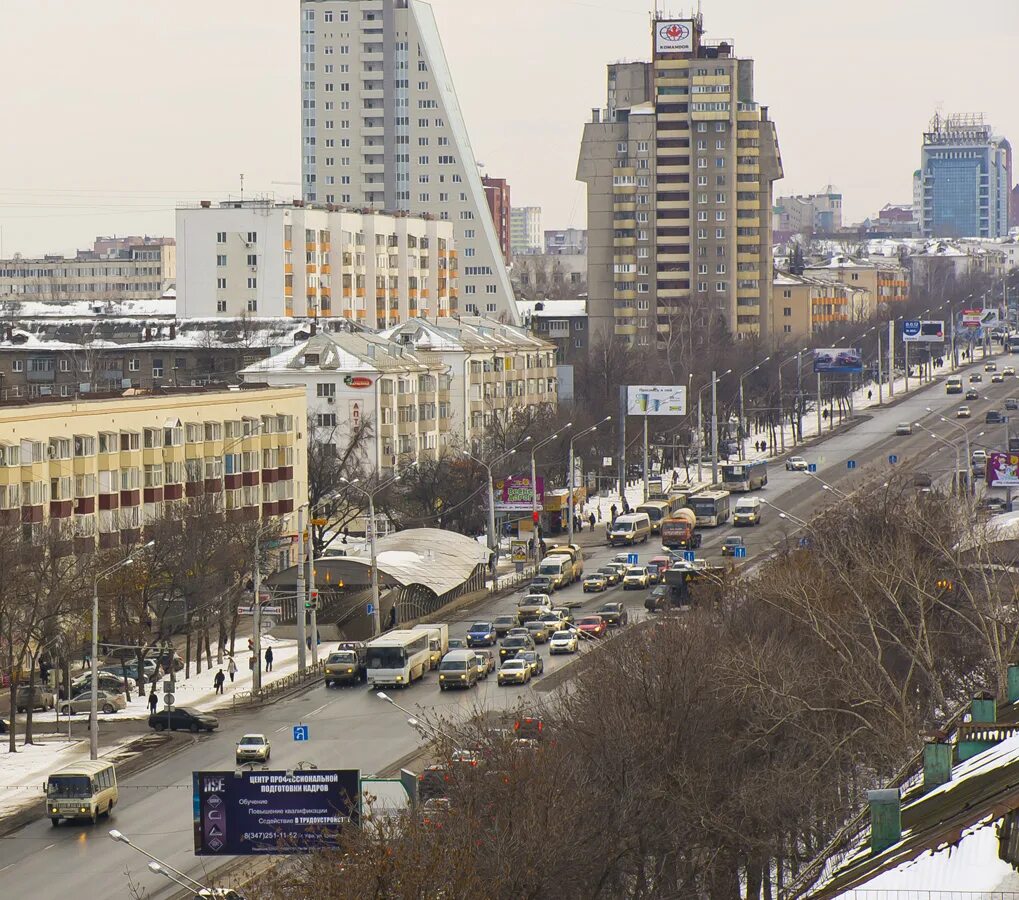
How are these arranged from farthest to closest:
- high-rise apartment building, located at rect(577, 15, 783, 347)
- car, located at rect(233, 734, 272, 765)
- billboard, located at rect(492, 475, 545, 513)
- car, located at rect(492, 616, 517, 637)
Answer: high-rise apartment building, located at rect(577, 15, 783, 347)
billboard, located at rect(492, 475, 545, 513)
car, located at rect(492, 616, 517, 637)
car, located at rect(233, 734, 272, 765)

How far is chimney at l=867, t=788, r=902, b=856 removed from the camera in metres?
23.6

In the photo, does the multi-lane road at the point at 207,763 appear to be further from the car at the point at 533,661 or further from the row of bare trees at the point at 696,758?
the row of bare trees at the point at 696,758

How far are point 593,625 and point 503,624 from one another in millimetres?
5235

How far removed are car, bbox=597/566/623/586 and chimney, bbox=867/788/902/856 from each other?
51290 mm

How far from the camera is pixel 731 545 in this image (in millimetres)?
80500

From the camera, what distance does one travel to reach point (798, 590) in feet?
150

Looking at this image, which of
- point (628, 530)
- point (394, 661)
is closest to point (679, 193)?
point (628, 530)

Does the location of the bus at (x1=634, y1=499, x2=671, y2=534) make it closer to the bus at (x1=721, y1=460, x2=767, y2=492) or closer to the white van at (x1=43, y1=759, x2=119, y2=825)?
the bus at (x1=721, y1=460, x2=767, y2=492)

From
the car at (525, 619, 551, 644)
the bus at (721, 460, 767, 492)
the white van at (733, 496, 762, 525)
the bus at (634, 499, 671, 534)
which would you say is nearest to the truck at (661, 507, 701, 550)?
the bus at (634, 499, 671, 534)

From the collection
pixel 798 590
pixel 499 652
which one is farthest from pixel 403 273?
pixel 798 590

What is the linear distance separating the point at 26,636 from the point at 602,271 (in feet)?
414

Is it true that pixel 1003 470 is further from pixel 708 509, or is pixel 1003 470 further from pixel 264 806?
pixel 264 806

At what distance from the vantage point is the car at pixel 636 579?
2916 inches

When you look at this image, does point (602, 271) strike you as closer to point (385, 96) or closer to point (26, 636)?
point (385, 96)
